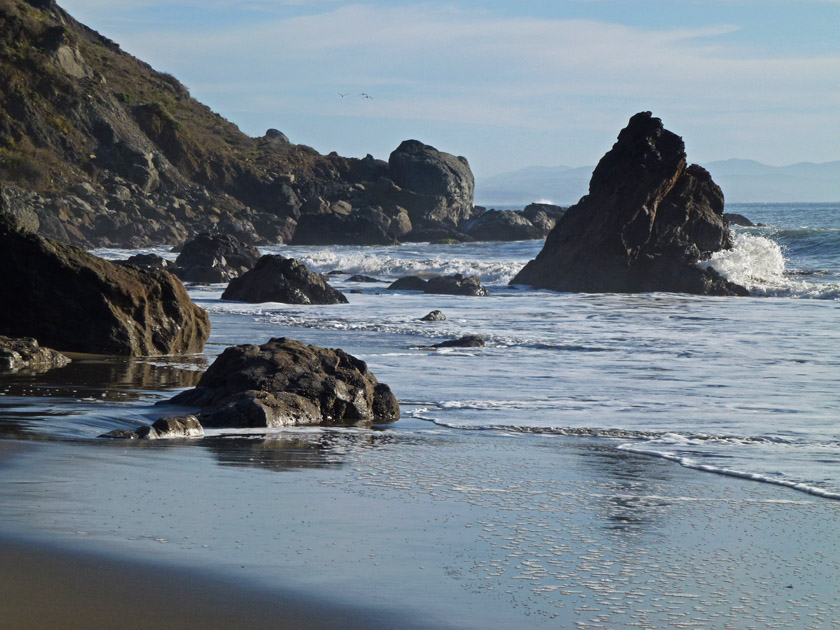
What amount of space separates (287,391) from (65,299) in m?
4.54

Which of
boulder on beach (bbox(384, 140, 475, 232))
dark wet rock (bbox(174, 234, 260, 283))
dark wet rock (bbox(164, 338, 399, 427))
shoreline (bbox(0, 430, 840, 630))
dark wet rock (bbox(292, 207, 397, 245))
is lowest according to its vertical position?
shoreline (bbox(0, 430, 840, 630))

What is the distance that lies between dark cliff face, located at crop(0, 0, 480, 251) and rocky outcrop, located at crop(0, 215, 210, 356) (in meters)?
34.6

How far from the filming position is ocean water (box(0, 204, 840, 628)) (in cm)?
365

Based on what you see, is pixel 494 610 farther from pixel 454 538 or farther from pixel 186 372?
pixel 186 372

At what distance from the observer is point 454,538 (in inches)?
165

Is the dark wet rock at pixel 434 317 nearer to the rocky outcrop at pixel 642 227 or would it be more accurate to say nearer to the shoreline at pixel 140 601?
the rocky outcrop at pixel 642 227

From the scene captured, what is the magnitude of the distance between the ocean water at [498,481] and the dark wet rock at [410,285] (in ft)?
43.9

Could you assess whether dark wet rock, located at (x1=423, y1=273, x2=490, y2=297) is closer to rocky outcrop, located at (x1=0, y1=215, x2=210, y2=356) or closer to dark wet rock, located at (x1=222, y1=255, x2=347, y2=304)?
dark wet rock, located at (x1=222, y1=255, x2=347, y2=304)

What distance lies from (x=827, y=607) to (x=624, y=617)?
2.51 ft

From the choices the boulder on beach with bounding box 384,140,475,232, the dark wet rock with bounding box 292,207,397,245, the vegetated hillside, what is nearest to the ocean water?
the vegetated hillside

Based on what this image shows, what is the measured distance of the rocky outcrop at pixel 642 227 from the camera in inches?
1061

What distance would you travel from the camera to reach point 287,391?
7.39 metres

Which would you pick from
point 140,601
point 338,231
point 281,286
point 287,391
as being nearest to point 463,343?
point 287,391

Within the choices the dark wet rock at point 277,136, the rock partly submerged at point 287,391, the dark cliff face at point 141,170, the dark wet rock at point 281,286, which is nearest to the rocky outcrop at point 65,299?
the rock partly submerged at point 287,391
